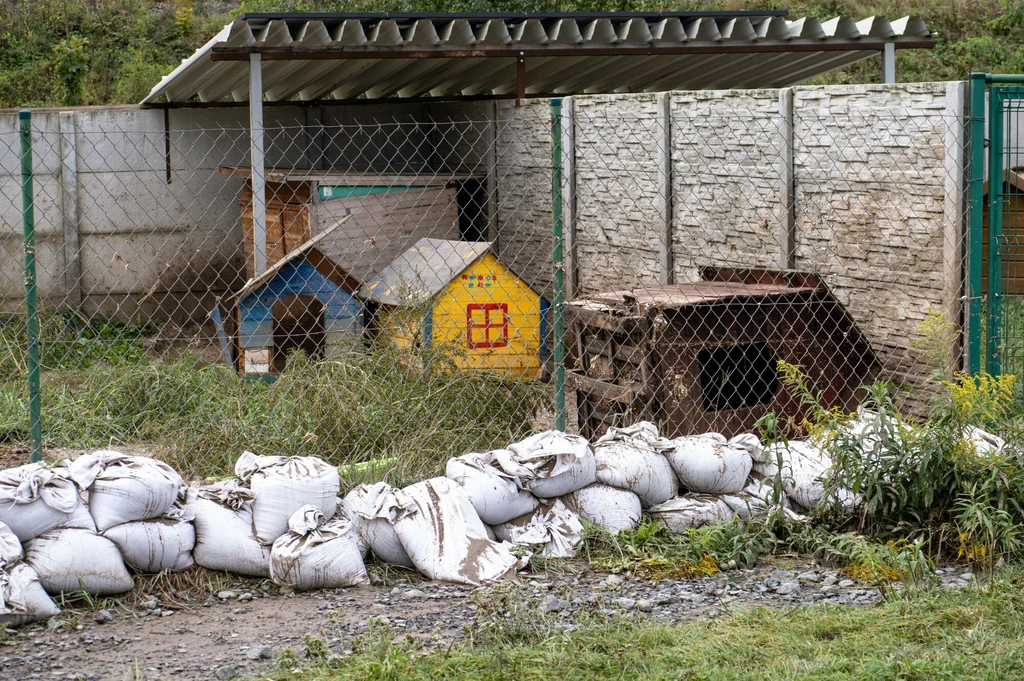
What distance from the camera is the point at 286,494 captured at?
451 cm

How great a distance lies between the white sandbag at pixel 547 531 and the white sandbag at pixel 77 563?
1534 millimetres

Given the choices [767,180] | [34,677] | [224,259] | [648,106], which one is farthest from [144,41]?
[34,677]

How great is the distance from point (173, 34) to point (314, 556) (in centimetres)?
1673

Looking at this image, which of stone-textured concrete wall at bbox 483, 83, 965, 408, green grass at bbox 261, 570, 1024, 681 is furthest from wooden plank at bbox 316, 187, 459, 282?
green grass at bbox 261, 570, 1024, 681

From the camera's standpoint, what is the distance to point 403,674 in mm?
3379

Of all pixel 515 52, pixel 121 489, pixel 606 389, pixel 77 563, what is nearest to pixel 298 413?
pixel 606 389

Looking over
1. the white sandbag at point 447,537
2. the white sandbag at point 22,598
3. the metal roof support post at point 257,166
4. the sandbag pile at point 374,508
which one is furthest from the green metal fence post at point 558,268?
the metal roof support post at point 257,166

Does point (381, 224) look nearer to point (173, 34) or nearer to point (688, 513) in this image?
point (688, 513)

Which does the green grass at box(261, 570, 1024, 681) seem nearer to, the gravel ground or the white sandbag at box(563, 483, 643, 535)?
the gravel ground

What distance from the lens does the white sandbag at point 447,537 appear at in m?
4.42

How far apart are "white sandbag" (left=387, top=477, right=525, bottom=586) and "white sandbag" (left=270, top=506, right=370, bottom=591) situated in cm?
22

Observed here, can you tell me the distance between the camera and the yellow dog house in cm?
790

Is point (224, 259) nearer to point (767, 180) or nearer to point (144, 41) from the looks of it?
point (767, 180)

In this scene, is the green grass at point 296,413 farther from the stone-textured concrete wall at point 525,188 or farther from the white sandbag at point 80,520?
the stone-textured concrete wall at point 525,188
